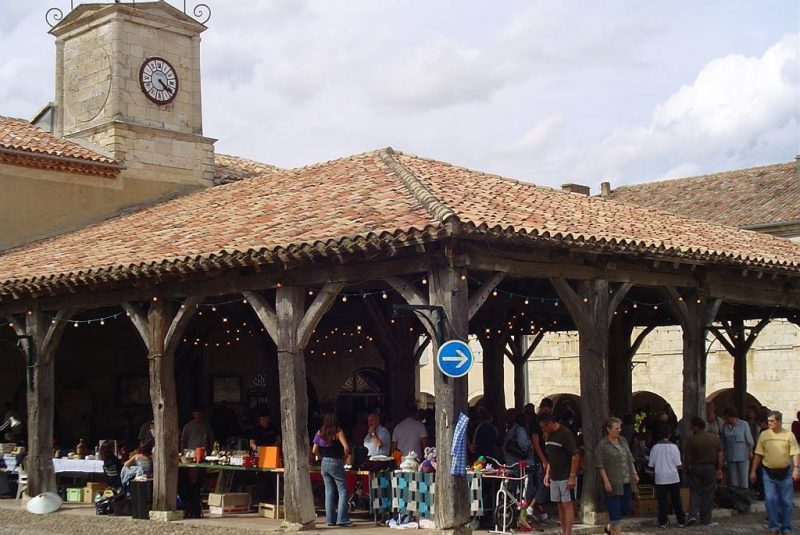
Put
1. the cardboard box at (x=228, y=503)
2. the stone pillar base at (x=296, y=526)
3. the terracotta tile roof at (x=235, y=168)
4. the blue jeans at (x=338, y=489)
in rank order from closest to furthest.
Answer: the stone pillar base at (x=296, y=526)
the blue jeans at (x=338, y=489)
the cardboard box at (x=228, y=503)
the terracotta tile roof at (x=235, y=168)

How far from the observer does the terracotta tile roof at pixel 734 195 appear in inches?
1117

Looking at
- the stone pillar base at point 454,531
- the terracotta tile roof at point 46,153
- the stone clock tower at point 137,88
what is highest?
the stone clock tower at point 137,88

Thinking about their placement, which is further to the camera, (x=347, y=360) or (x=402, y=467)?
(x=347, y=360)

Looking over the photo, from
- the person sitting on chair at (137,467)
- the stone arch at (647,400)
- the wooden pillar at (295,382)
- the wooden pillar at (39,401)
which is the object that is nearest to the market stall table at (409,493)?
the wooden pillar at (295,382)

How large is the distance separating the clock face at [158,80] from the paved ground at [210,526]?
9561 mm

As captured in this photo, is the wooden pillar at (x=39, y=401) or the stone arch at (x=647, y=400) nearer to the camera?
the wooden pillar at (x=39, y=401)

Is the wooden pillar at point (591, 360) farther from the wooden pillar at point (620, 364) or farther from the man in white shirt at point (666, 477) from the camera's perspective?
the wooden pillar at point (620, 364)

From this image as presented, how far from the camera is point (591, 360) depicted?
43.7 feet

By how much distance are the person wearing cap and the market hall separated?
895mm

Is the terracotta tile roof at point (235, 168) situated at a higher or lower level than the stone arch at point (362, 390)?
higher

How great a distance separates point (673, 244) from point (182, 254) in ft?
18.8

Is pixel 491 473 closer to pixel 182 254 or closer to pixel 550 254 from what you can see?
pixel 550 254

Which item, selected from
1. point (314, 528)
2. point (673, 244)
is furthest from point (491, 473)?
point (673, 244)

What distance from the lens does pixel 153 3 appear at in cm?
2272
